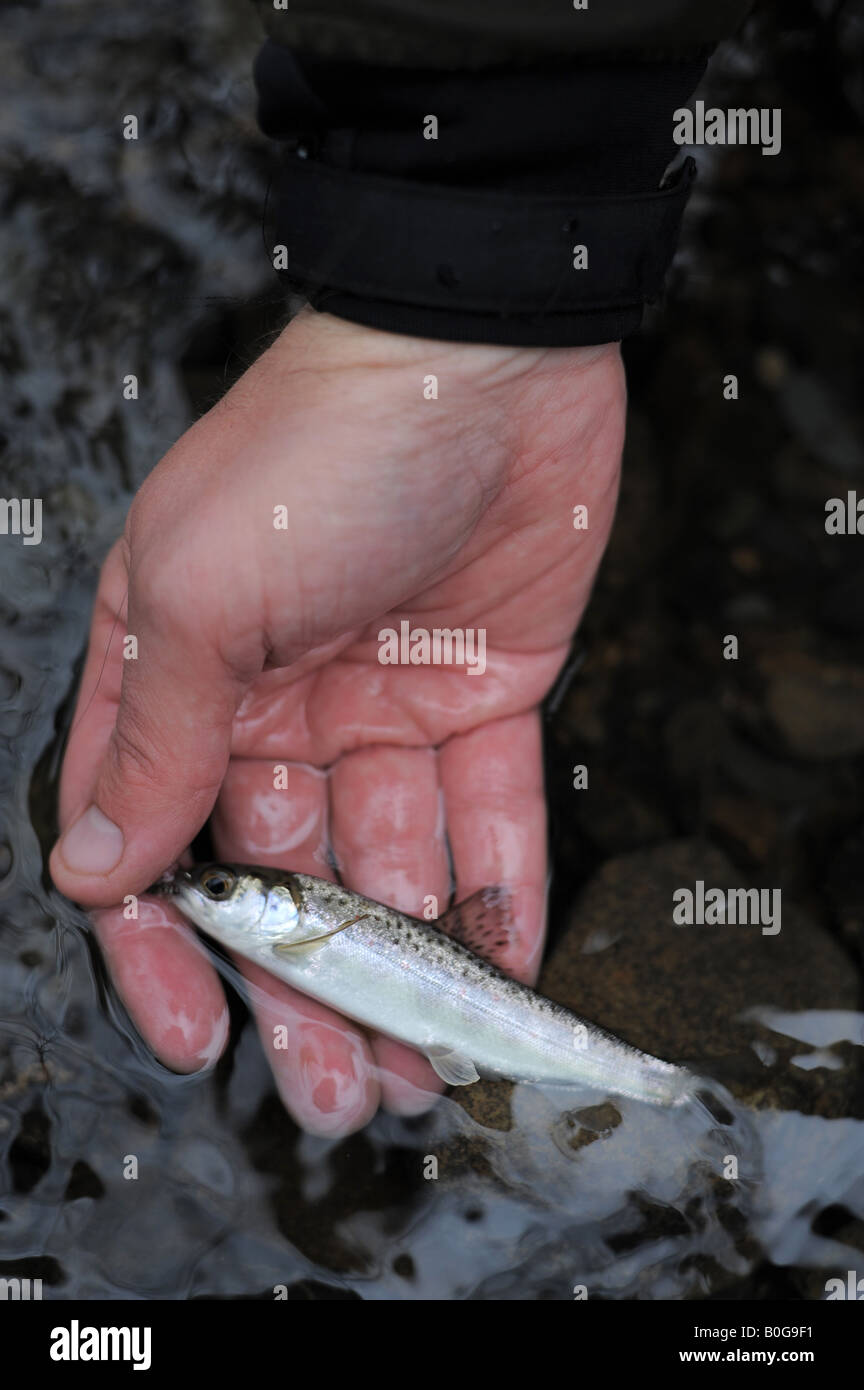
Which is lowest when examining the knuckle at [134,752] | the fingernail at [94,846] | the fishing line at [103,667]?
the fingernail at [94,846]

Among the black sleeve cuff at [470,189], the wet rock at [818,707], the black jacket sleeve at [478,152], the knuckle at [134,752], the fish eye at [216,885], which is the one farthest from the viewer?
the wet rock at [818,707]

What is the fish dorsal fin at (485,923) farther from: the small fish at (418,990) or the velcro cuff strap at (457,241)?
the velcro cuff strap at (457,241)

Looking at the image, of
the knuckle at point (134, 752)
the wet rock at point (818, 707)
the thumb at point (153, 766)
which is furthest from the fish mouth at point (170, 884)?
the wet rock at point (818, 707)

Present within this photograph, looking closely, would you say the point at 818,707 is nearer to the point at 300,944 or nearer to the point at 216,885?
the point at 300,944

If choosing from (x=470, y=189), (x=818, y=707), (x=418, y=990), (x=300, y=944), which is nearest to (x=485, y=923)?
(x=418, y=990)

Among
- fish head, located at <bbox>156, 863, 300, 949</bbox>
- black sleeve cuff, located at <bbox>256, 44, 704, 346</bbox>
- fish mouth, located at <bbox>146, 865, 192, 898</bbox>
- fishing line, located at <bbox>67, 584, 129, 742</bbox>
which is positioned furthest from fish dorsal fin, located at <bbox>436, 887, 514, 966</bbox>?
black sleeve cuff, located at <bbox>256, 44, 704, 346</bbox>

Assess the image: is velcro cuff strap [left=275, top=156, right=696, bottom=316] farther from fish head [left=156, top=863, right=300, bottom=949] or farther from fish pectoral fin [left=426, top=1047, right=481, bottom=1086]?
fish pectoral fin [left=426, top=1047, right=481, bottom=1086]

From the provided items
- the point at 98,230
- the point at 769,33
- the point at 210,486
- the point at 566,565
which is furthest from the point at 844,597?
the point at 98,230
